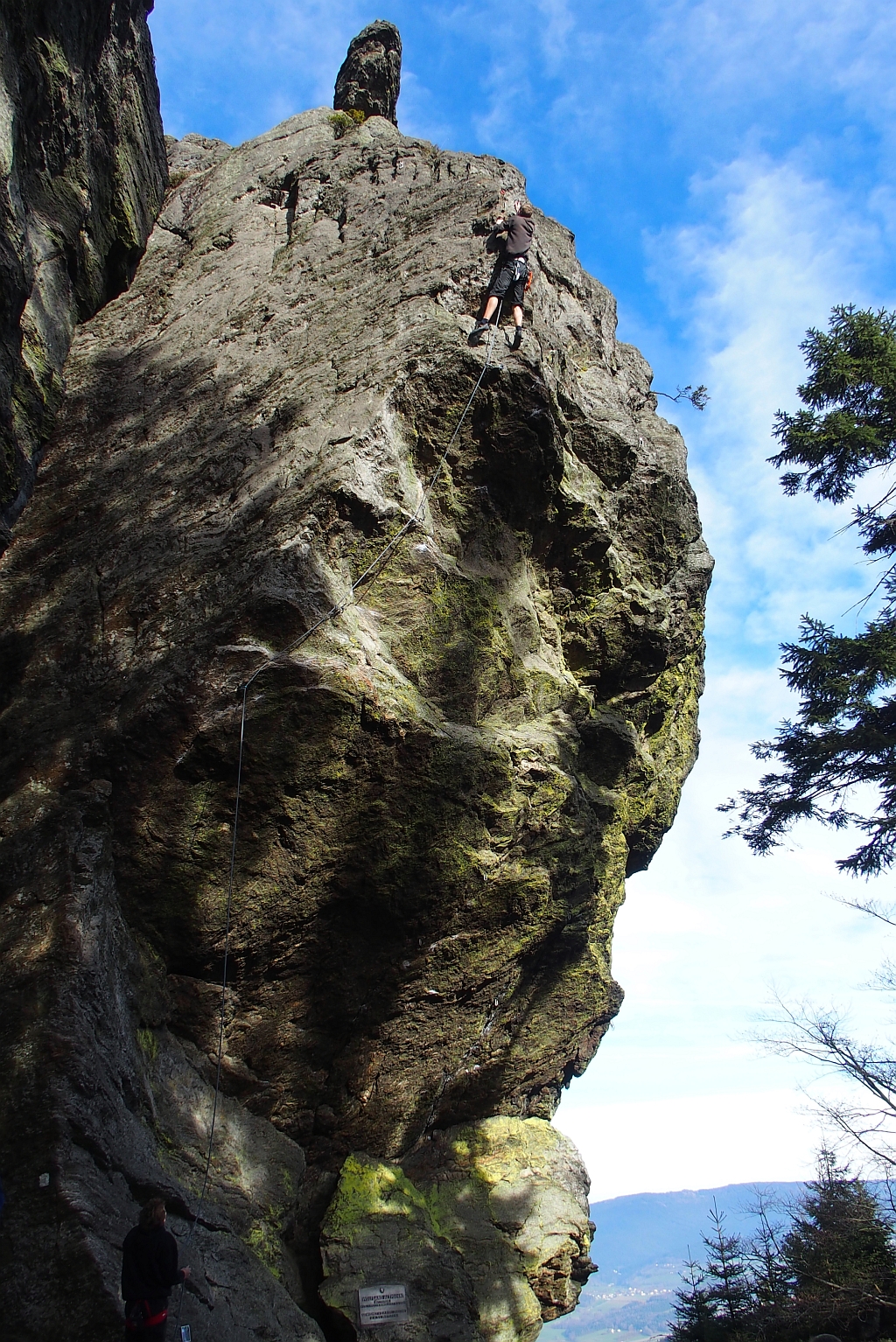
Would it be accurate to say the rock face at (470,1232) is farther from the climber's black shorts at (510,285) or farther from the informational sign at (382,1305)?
the climber's black shorts at (510,285)

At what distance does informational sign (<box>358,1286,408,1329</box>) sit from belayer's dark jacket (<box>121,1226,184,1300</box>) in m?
2.61

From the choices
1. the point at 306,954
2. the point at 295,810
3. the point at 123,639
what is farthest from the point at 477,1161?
the point at 123,639

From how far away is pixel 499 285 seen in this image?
8.30 metres

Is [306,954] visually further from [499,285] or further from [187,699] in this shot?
[499,285]

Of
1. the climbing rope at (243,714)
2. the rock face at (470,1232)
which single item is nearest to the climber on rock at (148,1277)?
the climbing rope at (243,714)

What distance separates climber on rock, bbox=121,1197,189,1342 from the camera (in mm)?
3943

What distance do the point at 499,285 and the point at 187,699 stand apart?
537 cm

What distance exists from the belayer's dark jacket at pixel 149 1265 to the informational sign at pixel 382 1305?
8.55 ft

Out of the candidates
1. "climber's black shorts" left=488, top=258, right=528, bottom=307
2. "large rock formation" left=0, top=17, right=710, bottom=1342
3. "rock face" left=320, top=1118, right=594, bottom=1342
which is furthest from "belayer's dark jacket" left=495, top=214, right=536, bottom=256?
"rock face" left=320, top=1118, right=594, bottom=1342

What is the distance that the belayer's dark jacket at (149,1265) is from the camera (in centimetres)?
396

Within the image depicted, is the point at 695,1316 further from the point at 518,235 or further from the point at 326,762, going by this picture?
the point at 518,235

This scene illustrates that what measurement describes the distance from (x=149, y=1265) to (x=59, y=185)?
31.2 feet

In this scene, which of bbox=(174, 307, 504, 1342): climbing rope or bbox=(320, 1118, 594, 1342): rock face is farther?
bbox=(320, 1118, 594, 1342): rock face

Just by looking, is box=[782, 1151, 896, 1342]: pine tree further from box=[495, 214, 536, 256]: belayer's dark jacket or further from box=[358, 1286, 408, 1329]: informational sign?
box=[495, 214, 536, 256]: belayer's dark jacket
